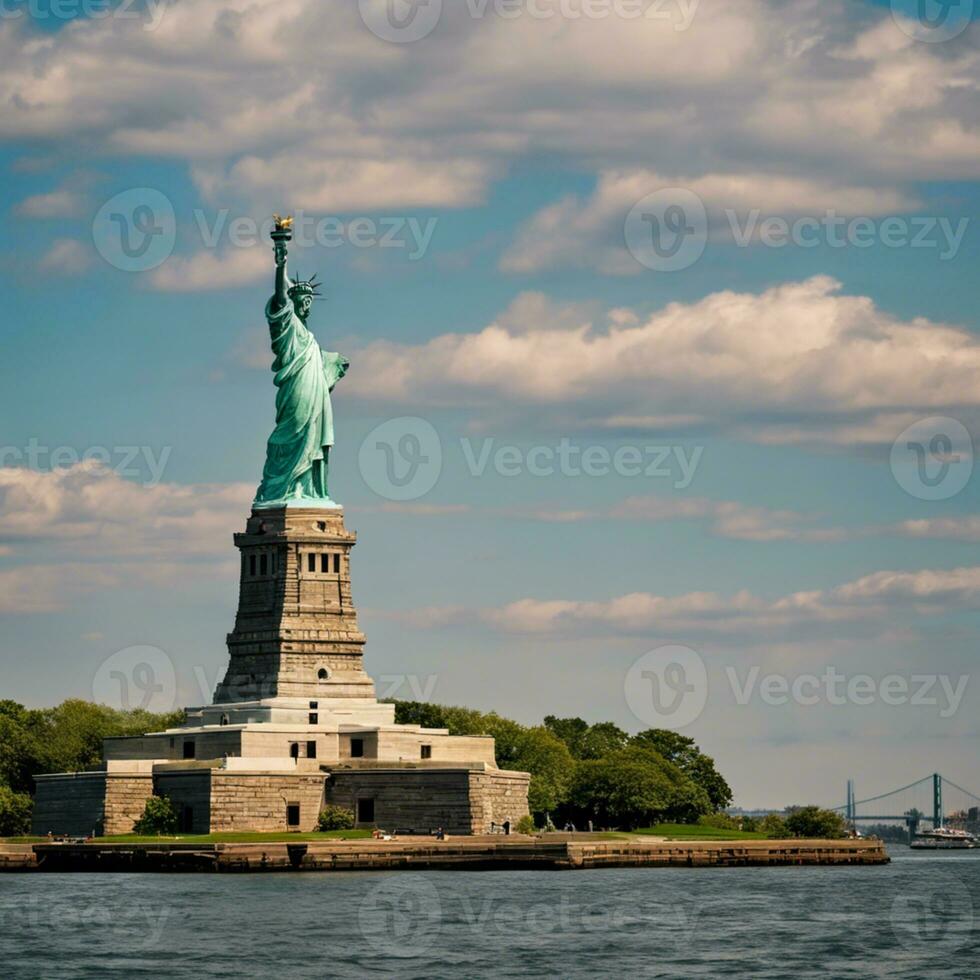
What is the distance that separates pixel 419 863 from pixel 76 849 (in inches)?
601

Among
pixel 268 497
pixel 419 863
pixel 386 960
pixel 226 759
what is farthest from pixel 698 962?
pixel 268 497

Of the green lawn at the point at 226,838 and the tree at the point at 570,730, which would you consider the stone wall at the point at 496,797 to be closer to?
the green lawn at the point at 226,838

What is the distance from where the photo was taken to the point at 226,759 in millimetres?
124125

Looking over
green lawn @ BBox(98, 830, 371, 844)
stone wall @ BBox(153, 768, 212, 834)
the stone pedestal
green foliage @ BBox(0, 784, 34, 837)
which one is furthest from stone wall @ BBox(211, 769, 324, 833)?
green foliage @ BBox(0, 784, 34, 837)

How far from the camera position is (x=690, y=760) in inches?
6526

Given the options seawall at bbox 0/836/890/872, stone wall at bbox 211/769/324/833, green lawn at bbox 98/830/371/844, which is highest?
stone wall at bbox 211/769/324/833

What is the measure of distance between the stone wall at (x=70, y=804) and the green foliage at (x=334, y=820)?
1060 cm

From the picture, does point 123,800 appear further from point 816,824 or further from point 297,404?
point 816,824

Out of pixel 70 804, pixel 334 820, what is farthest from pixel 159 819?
pixel 334 820

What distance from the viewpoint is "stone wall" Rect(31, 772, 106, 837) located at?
411 feet

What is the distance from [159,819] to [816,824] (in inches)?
1743

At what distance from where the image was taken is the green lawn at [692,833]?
136750 mm

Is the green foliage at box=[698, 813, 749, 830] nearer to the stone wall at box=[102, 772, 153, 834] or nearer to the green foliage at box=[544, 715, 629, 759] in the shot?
the green foliage at box=[544, 715, 629, 759]

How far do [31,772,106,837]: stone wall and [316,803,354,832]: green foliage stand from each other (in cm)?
1060
